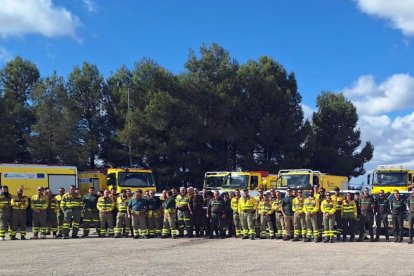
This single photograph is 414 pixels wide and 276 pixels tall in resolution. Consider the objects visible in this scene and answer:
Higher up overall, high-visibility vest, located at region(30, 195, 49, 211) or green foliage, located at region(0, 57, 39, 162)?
green foliage, located at region(0, 57, 39, 162)

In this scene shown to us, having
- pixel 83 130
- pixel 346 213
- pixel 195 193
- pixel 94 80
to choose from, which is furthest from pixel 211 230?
pixel 94 80

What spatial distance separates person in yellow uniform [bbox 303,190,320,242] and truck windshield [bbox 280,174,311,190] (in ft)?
25.7

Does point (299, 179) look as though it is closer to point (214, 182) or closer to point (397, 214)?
point (214, 182)

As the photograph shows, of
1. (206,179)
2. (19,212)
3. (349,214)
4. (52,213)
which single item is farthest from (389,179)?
(19,212)

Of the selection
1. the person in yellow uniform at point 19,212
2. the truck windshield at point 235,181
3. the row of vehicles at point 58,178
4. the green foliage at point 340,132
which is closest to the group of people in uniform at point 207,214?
the person in yellow uniform at point 19,212

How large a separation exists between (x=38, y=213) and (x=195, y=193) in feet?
17.7

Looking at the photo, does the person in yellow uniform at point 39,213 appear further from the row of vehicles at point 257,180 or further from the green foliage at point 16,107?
the green foliage at point 16,107

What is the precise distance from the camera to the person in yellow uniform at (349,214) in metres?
17.4

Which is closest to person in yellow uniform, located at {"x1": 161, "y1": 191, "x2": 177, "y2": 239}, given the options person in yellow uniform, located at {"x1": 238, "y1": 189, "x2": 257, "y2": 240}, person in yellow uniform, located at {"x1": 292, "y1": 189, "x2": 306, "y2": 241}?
person in yellow uniform, located at {"x1": 238, "y1": 189, "x2": 257, "y2": 240}

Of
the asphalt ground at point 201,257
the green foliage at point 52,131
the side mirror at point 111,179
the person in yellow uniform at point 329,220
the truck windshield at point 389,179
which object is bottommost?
the asphalt ground at point 201,257

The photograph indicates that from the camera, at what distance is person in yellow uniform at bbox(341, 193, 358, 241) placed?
1739 centimetres

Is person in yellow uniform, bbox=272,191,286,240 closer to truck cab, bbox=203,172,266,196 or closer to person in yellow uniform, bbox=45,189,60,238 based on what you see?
truck cab, bbox=203,172,266,196

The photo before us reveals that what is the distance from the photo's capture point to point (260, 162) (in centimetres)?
4231

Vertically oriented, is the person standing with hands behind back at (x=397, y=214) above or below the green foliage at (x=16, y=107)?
below
